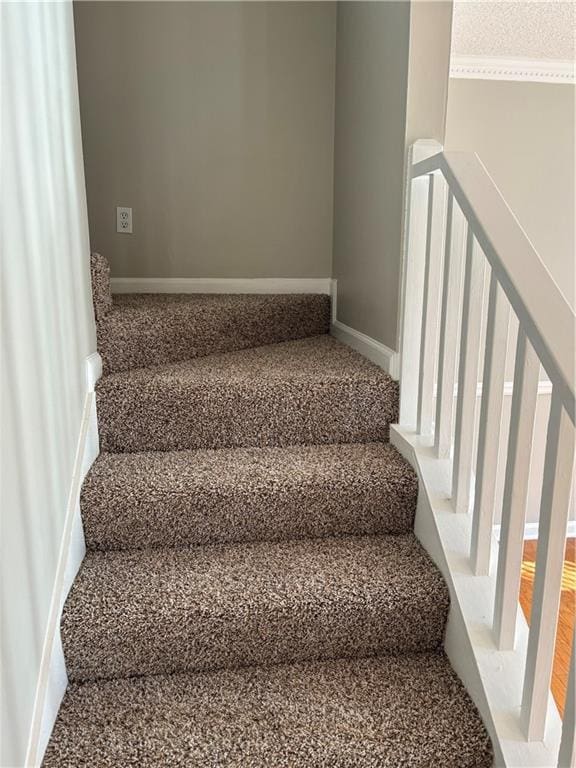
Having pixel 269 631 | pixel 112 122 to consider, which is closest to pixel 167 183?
pixel 112 122

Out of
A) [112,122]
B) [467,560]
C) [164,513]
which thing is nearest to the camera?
[467,560]

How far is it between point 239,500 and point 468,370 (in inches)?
25.9

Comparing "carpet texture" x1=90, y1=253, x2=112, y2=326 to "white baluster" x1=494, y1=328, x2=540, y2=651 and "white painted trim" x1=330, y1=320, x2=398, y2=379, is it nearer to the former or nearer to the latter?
"white painted trim" x1=330, y1=320, x2=398, y2=379

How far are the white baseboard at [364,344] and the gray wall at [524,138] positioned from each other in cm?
86

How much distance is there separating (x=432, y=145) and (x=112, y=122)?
1.55 meters

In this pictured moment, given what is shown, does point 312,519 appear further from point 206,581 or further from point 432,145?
Result: point 432,145

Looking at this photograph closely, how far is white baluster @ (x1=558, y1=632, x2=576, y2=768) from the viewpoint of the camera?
0.97 meters

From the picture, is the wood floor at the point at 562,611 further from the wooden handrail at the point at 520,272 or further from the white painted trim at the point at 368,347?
the wooden handrail at the point at 520,272

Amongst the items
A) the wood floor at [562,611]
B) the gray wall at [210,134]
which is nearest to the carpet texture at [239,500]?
the wood floor at [562,611]

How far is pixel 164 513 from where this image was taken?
1.56 m

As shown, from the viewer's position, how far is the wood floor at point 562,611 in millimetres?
1887

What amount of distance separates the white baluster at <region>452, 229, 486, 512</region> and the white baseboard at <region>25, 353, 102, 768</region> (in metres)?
0.93

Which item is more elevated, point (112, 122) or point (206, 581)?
point (112, 122)

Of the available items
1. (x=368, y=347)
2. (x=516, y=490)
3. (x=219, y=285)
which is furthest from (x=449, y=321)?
(x=219, y=285)
